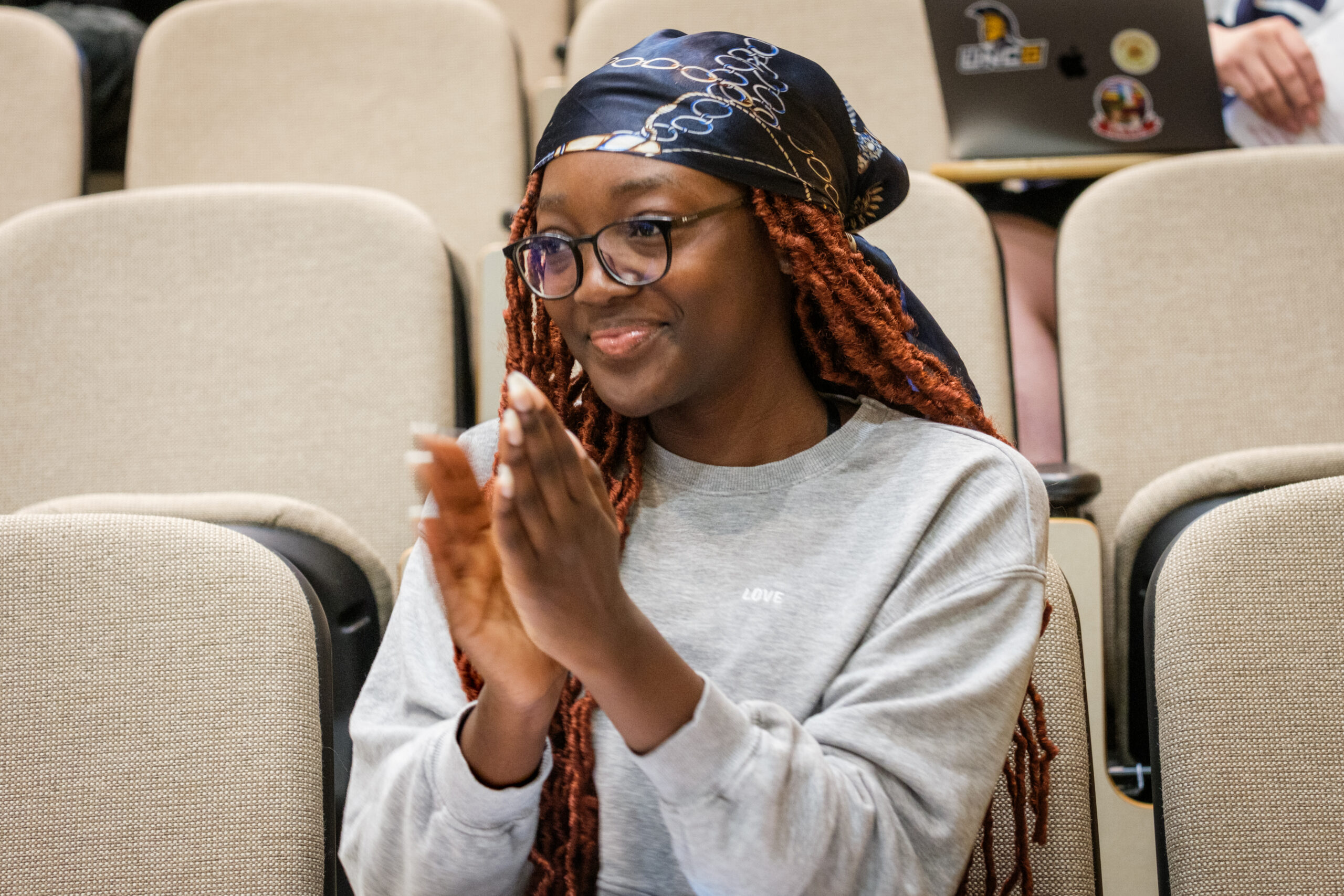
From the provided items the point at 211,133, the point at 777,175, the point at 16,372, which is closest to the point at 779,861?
the point at 777,175

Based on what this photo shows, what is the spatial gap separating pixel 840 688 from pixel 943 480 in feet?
0.61

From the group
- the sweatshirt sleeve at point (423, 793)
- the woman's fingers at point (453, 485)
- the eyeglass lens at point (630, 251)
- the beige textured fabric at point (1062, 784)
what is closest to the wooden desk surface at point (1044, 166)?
the beige textured fabric at point (1062, 784)

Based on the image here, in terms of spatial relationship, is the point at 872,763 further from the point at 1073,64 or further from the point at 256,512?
the point at 1073,64

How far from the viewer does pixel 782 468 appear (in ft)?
3.22

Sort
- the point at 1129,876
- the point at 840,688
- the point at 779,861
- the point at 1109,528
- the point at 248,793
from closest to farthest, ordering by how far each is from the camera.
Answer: the point at 779,861 < the point at 840,688 < the point at 248,793 < the point at 1129,876 < the point at 1109,528

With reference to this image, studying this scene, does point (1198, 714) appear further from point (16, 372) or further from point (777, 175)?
point (16, 372)

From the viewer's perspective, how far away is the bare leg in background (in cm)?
164

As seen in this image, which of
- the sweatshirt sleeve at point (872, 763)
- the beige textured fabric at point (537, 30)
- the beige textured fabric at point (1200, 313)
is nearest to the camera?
the sweatshirt sleeve at point (872, 763)

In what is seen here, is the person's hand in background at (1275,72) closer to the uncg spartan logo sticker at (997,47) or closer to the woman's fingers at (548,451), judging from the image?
the uncg spartan logo sticker at (997,47)

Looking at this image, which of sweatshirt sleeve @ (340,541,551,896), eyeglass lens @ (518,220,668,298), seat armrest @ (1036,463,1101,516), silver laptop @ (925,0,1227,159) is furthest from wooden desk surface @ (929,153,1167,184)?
sweatshirt sleeve @ (340,541,551,896)

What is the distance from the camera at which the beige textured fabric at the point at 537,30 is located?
2590 mm

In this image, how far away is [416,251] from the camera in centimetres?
159

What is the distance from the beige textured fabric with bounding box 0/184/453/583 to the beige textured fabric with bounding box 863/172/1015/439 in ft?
2.12

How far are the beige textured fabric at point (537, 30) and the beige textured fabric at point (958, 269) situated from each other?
1.26 meters
